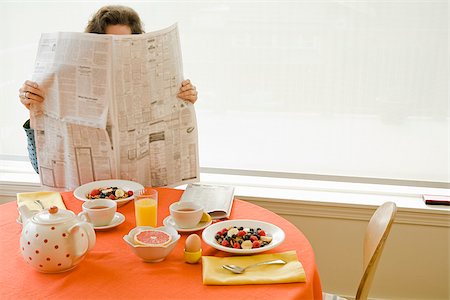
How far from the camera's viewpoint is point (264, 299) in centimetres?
111

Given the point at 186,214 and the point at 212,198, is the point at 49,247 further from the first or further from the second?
the point at 212,198

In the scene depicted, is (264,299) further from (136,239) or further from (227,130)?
(227,130)

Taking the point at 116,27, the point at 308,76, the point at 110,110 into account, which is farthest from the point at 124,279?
the point at 308,76

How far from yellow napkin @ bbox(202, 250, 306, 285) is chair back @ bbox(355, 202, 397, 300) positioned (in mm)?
233

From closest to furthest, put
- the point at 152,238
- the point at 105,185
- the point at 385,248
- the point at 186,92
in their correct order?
the point at 152,238, the point at 105,185, the point at 186,92, the point at 385,248

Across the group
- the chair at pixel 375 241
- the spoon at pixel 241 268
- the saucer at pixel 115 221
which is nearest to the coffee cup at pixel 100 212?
the saucer at pixel 115 221

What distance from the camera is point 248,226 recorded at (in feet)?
4.69

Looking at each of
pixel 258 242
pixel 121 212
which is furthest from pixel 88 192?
pixel 258 242

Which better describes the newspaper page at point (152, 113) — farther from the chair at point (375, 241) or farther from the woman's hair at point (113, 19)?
the chair at point (375, 241)

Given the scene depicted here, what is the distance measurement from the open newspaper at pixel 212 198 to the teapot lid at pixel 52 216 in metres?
0.44

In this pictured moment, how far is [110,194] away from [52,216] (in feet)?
1.29

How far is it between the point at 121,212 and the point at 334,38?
1146 millimetres

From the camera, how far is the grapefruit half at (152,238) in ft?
4.11

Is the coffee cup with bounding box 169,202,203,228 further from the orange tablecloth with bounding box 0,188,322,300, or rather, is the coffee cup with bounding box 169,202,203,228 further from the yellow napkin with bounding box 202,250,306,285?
the yellow napkin with bounding box 202,250,306,285
